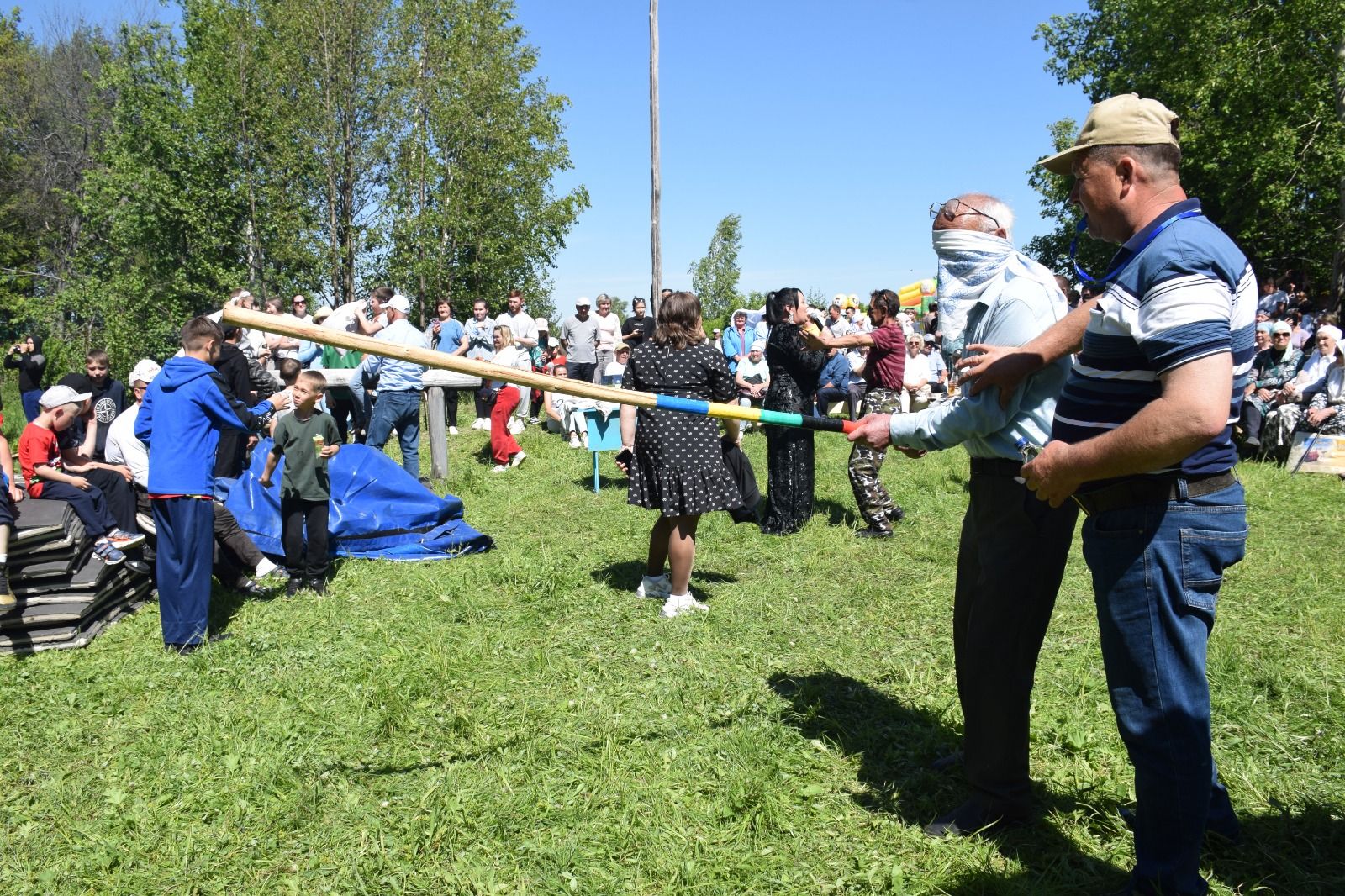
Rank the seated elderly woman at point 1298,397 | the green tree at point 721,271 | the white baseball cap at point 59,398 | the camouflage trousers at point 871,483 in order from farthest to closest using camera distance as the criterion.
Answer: the green tree at point 721,271
the seated elderly woman at point 1298,397
the camouflage trousers at point 871,483
the white baseball cap at point 59,398

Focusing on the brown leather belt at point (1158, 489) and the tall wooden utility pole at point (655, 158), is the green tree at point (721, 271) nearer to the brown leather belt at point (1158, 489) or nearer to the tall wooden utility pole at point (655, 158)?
the tall wooden utility pole at point (655, 158)

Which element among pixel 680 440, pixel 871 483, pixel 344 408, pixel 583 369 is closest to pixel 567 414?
pixel 583 369

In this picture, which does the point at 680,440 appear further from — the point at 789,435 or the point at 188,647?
the point at 188,647

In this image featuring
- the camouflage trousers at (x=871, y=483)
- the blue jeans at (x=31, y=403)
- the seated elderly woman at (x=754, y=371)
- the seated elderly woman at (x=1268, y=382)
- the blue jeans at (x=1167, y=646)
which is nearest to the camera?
the blue jeans at (x=1167, y=646)

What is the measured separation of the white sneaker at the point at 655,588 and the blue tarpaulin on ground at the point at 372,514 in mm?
2109

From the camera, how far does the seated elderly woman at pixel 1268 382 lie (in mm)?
11023

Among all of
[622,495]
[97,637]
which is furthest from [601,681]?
[622,495]

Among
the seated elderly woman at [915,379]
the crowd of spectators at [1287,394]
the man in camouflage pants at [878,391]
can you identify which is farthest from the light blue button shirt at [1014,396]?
the seated elderly woman at [915,379]

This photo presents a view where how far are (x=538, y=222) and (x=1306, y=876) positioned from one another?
32.3 meters

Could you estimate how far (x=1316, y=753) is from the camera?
366 cm

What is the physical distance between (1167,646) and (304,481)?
5787 mm

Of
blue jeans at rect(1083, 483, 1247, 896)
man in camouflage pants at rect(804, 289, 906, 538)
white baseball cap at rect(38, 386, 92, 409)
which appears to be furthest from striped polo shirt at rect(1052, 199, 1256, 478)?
white baseball cap at rect(38, 386, 92, 409)

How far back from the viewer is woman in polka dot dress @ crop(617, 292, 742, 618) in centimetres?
579

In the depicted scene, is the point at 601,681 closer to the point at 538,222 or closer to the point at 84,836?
the point at 84,836
